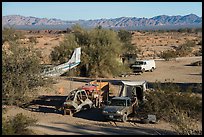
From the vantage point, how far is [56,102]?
25391 mm

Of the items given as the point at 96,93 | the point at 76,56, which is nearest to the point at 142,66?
the point at 76,56

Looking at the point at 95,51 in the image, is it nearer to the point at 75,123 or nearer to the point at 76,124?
the point at 75,123

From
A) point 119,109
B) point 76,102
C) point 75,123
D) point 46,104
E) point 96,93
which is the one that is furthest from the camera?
point 46,104

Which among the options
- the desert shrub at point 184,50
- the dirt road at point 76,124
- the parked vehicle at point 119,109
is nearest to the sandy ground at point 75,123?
the dirt road at point 76,124

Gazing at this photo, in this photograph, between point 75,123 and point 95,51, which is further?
point 95,51

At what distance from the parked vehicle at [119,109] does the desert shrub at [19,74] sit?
16.4ft

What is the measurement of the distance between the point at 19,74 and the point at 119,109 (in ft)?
21.0

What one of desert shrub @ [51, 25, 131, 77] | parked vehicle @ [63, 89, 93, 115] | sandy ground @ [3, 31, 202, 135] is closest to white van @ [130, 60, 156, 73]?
desert shrub @ [51, 25, 131, 77]

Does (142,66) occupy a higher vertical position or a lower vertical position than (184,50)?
higher

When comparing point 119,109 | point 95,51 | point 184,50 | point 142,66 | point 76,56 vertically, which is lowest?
point 184,50

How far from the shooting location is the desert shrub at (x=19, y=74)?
830 inches

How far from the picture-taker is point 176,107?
1794 centimetres

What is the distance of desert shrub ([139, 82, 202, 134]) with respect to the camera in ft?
50.2

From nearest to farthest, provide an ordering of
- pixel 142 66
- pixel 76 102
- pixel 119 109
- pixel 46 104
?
pixel 119 109
pixel 76 102
pixel 46 104
pixel 142 66
